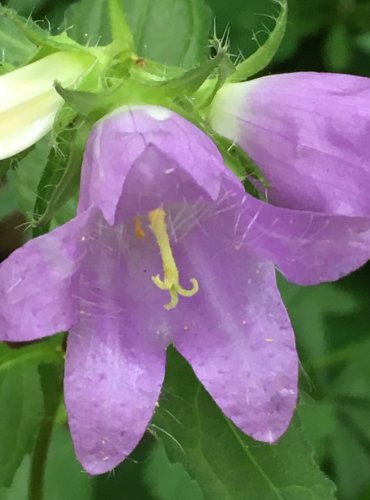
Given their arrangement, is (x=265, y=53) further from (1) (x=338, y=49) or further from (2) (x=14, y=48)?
(1) (x=338, y=49)

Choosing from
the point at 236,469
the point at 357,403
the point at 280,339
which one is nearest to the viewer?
the point at 280,339

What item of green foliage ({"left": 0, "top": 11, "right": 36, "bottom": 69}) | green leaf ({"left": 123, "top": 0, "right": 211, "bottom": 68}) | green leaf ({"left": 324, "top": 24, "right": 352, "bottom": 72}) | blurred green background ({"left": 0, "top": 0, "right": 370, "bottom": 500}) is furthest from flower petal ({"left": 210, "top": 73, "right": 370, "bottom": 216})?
green leaf ({"left": 324, "top": 24, "right": 352, "bottom": 72})

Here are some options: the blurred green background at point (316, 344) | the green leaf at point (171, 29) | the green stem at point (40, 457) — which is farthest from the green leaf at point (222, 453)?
the blurred green background at point (316, 344)

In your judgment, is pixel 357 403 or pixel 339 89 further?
pixel 357 403

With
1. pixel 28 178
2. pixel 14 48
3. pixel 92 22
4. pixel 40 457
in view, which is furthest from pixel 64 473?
pixel 14 48

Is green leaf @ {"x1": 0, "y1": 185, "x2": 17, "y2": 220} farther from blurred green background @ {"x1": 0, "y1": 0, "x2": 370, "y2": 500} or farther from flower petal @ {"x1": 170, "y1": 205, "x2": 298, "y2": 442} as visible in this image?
flower petal @ {"x1": 170, "y1": 205, "x2": 298, "y2": 442}

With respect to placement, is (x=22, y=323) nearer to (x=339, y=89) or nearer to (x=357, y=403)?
(x=339, y=89)

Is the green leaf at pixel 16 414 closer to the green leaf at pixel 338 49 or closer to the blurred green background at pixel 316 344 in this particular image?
the blurred green background at pixel 316 344

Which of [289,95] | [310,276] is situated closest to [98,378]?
[310,276]
